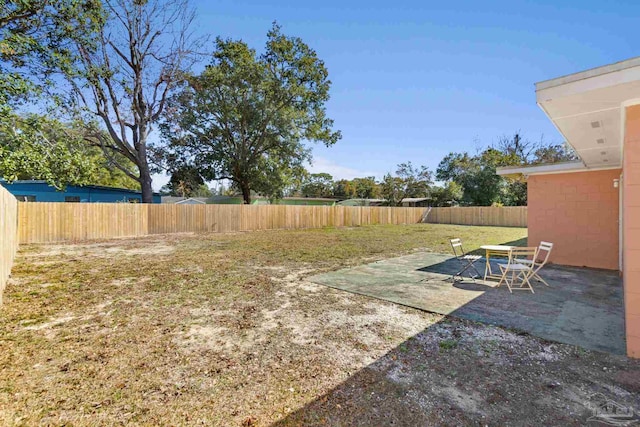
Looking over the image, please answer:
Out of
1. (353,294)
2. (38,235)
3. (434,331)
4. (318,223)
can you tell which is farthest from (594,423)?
(318,223)

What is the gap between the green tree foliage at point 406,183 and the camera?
31344mm

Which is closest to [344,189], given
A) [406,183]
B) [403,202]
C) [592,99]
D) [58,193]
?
[403,202]

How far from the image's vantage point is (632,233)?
2.53 metres

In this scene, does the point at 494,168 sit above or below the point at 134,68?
below

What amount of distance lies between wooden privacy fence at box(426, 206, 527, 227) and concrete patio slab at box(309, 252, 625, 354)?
16.7m

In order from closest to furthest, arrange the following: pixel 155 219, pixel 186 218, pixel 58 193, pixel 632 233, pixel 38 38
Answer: pixel 632 233
pixel 38 38
pixel 155 219
pixel 186 218
pixel 58 193

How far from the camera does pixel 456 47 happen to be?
913 centimetres

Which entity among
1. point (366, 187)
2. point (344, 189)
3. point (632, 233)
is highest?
point (366, 187)

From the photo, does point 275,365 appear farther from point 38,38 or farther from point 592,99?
point 38,38

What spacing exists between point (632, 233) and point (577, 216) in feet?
15.8

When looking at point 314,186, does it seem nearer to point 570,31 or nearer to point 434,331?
point 570,31

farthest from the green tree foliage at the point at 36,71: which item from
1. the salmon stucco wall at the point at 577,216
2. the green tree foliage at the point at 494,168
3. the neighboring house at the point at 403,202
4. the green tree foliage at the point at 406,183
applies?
the green tree foliage at the point at 494,168

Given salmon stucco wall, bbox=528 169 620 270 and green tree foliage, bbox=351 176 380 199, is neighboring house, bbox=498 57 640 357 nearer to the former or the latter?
salmon stucco wall, bbox=528 169 620 270

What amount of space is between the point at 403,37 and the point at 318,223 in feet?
37.3
